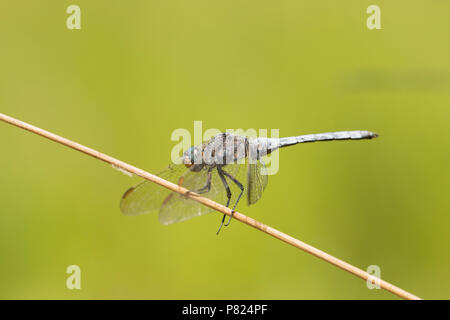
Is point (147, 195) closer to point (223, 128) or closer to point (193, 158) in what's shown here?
Result: point (193, 158)

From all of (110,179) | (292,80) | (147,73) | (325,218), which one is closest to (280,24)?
(292,80)

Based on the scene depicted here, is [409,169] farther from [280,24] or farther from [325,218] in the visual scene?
[280,24]

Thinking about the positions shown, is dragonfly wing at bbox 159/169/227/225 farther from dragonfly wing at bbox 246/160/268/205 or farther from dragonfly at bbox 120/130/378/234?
dragonfly wing at bbox 246/160/268/205

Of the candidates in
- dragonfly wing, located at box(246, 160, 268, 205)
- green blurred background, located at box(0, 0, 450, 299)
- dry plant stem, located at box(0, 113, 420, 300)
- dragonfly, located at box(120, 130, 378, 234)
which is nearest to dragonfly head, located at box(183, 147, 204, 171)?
dragonfly, located at box(120, 130, 378, 234)

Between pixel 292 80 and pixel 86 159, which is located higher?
pixel 292 80

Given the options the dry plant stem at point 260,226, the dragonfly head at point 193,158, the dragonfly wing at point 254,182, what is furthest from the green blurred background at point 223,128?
the dry plant stem at point 260,226

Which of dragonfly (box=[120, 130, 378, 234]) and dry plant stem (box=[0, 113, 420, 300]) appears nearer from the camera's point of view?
dry plant stem (box=[0, 113, 420, 300])

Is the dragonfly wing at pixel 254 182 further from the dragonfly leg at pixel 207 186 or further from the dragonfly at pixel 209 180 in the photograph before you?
the dragonfly leg at pixel 207 186
